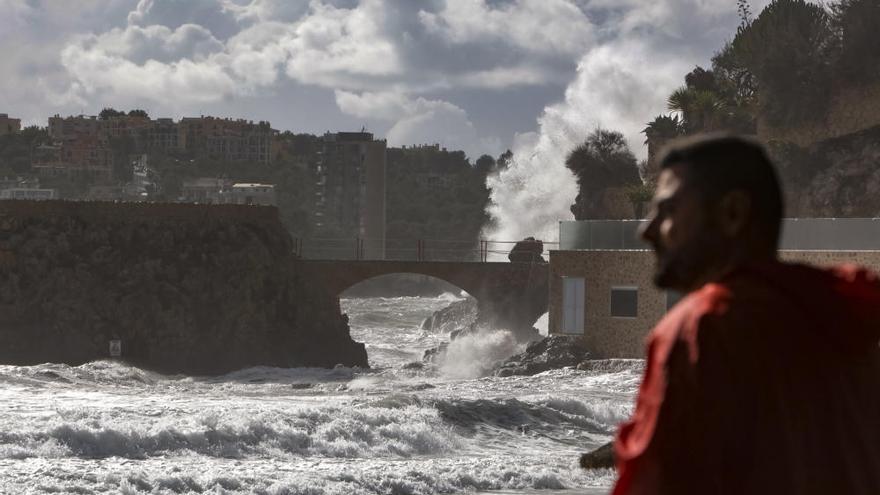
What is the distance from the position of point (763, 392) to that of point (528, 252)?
176 feet

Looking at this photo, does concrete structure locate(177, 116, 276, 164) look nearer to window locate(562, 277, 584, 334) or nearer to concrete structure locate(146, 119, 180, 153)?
concrete structure locate(146, 119, 180, 153)

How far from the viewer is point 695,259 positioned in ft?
6.97

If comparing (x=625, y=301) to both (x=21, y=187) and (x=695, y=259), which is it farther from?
(x=21, y=187)

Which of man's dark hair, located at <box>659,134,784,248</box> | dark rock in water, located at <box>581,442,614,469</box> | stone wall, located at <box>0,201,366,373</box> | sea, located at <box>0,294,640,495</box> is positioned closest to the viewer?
man's dark hair, located at <box>659,134,784,248</box>

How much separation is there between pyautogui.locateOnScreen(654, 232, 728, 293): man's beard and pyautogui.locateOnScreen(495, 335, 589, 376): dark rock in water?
111 feet

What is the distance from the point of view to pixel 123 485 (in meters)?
20.6

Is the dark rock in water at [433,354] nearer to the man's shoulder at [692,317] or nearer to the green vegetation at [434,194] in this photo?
the man's shoulder at [692,317]

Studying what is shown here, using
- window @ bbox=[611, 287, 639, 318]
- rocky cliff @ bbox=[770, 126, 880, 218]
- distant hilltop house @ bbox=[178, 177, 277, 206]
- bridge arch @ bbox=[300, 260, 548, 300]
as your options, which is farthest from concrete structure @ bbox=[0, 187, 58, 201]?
window @ bbox=[611, 287, 639, 318]

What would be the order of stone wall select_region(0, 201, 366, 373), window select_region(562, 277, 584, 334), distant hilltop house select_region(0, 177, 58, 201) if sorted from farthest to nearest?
1. distant hilltop house select_region(0, 177, 58, 201)
2. stone wall select_region(0, 201, 366, 373)
3. window select_region(562, 277, 584, 334)

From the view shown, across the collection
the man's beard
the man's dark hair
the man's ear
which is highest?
the man's dark hair

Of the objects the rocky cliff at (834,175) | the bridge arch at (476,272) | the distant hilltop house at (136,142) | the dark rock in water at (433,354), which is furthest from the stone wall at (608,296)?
the distant hilltop house at (136,142)

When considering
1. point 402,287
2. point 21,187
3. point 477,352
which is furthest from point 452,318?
point 21,187

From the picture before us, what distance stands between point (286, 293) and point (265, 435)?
22.5 m

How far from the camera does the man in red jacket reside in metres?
1.98
